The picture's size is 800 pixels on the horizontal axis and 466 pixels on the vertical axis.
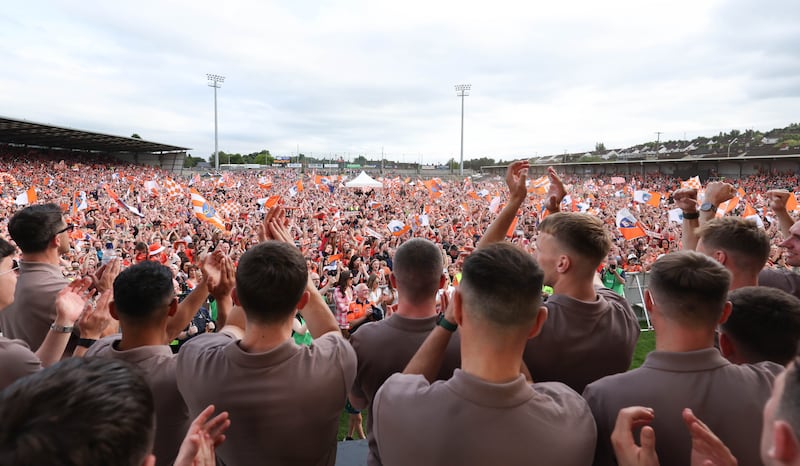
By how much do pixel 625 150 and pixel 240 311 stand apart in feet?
225

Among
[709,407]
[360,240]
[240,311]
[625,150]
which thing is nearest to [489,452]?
[709,407]

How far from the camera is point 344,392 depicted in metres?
1.82

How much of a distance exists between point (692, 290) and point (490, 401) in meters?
0.87

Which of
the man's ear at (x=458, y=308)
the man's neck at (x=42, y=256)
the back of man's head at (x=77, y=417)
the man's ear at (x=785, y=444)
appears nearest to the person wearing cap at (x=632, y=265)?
the man's ear at (x=458, y=308)

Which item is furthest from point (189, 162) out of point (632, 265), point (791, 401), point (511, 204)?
point (791, 401)

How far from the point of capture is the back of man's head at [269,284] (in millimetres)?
1718

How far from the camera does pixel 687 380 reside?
60.9 inches

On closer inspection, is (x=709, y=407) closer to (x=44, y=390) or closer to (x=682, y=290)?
(x=682, y=290)

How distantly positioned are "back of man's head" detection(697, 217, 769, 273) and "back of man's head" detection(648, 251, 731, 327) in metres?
1.14

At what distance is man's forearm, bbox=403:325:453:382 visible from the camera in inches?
65.3

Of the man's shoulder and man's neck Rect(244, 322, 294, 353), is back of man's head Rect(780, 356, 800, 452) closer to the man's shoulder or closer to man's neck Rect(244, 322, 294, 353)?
man's neck Rect(244, 322, 294, 353)

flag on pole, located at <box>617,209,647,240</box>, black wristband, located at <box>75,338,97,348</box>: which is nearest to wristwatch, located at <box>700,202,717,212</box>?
black wristband, located at <box>75,338,97,348</box>

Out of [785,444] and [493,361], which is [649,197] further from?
[785,444]

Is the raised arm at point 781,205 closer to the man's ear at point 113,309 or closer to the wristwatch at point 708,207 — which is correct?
the wristwatch at point 708,207
